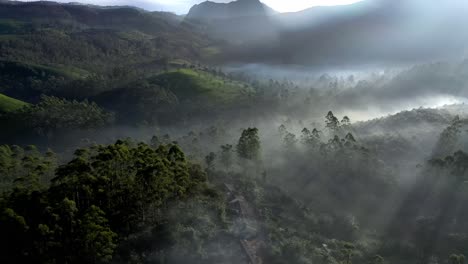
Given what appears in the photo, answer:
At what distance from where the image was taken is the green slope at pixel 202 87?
136000 mm

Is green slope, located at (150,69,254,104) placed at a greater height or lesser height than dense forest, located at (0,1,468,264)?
greater

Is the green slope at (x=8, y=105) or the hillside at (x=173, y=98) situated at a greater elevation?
the hillside at (x=173, y=98)

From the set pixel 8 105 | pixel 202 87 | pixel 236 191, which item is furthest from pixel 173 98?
pixel 236 191

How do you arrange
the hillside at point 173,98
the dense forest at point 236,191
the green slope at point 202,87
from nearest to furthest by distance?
the dense forest at point 236,191 → the hillside at point 173,98 → the green slope at point 202,87

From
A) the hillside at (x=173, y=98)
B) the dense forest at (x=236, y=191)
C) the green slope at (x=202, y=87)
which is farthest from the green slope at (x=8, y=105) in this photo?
the green slope at (x=202, y=87)

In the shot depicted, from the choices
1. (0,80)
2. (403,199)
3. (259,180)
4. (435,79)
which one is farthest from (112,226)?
(0,80)

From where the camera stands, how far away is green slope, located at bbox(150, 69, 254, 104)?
13600 cm

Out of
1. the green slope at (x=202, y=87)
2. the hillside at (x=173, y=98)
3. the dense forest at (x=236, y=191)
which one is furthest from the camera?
the green slope at (x=202, y=87)

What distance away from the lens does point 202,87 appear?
149 metres

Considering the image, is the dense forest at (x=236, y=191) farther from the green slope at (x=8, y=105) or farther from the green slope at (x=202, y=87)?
the green slope at (x=202, y=87)

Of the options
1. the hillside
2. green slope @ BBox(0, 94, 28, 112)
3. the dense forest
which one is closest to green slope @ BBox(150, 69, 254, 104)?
the hillside

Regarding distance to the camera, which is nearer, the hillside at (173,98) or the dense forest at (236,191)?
the dense forest at (236,191)

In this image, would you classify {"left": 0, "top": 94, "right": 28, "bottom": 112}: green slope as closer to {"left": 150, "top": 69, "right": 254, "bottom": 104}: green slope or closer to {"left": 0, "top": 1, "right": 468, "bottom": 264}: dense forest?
{"left": 0, "top": 1, "right": 468, "bottom": 264}: dense forest

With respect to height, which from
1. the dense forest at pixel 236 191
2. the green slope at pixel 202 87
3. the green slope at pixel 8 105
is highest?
the green slope at pixel 202 87
